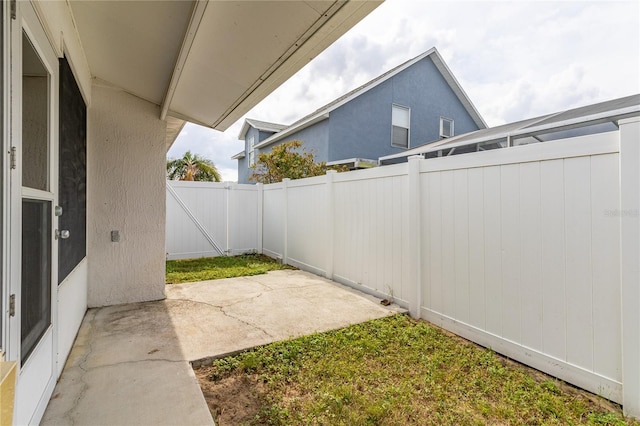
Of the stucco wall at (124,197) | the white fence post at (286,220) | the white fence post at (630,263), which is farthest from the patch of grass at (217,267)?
the white fence post at (630,263)

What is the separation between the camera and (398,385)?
8.05 ft

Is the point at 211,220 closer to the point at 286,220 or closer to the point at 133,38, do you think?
the point at 286,220

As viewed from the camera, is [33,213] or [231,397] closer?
[33,213]

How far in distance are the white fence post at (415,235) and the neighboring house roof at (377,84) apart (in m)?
6.58

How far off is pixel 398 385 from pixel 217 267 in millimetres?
5210

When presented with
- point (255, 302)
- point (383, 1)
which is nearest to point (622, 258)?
point (383, 1)

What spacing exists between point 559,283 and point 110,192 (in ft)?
16.6

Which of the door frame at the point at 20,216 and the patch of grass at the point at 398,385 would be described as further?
the patch of grass at the point at 398,385

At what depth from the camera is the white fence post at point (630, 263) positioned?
2.11 m

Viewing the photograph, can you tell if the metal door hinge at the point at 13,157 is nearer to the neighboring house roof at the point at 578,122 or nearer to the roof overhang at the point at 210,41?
the roof overhang at the point at 210,41

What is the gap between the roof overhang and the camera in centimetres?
207

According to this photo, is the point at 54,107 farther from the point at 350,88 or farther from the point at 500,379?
the point at 350,88

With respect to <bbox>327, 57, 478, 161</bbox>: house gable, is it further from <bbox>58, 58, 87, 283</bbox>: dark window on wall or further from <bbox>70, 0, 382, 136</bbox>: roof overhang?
<bbox>58, 58, 87, 283</bbox>: dark window on wall

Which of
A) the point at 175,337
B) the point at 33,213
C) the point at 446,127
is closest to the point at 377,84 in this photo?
the point at 446,127
